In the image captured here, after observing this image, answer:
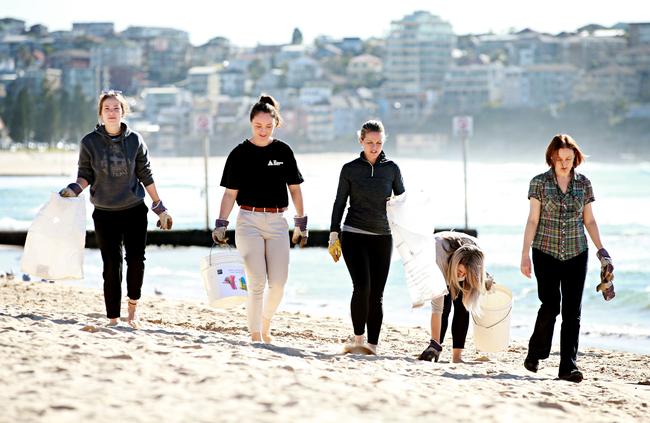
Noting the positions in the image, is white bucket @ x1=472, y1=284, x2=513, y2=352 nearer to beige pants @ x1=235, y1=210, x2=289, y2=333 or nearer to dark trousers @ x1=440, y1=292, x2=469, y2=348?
dark trousers @ x1=440, y1=292, x2=469, y2=348

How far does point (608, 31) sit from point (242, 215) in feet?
557

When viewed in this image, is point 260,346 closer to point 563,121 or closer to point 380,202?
point 380,202

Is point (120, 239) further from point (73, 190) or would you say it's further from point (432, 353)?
point (432, 353)

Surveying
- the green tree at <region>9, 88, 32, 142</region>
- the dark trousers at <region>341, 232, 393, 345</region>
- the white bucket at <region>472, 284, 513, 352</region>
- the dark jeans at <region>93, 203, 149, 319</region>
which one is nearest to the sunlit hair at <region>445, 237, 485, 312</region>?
the white bucket at <region>472, 284, 513, 352</region>

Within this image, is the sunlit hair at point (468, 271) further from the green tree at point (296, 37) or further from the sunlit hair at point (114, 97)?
Result: the green tree at point (296, 37)

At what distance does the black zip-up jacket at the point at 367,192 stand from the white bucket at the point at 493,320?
0.72 m

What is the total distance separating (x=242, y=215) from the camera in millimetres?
6426

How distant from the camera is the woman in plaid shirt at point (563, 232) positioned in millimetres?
6234

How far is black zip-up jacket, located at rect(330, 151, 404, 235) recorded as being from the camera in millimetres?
6590

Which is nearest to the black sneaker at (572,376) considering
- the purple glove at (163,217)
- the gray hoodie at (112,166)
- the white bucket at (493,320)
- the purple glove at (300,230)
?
the white bucket at (493,320)

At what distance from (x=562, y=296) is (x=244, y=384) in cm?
208

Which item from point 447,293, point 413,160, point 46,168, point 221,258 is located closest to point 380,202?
point 447,293

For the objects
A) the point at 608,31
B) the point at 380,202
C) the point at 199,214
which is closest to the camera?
the point at 380,202

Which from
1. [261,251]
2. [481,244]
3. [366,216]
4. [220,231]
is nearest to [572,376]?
[366,216]
